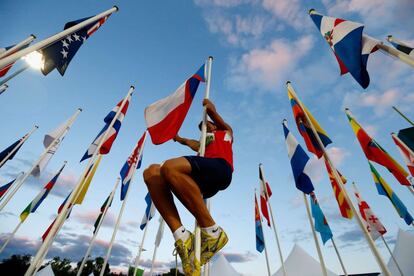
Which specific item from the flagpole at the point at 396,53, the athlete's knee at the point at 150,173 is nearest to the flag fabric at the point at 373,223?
the flagpole at the point at 396,53

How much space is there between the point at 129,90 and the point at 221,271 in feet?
69.4

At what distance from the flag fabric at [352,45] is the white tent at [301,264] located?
2008cm

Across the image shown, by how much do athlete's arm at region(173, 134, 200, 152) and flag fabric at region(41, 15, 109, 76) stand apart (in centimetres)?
364

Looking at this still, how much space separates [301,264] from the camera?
20297 mm

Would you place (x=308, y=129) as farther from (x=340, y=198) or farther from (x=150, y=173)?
(x=150, y=173)

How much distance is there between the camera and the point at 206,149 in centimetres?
336

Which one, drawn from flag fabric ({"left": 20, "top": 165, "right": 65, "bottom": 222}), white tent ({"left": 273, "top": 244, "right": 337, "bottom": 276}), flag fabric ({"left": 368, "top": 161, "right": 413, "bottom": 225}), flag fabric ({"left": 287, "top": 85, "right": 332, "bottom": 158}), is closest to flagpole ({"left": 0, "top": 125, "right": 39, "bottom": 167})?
flag fabric ({"left": 20, "top": 165, "right": 65, "bottom": 222})

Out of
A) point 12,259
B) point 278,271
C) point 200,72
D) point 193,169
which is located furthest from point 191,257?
point 12,259

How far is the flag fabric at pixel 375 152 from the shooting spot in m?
7.68

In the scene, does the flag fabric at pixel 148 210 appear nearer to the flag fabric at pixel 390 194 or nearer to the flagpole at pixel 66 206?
the flagpole at pixel 66 206

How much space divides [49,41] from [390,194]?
14092mm

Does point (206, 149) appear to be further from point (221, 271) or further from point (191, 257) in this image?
point (221, 271)

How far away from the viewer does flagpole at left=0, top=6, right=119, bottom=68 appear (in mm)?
3723

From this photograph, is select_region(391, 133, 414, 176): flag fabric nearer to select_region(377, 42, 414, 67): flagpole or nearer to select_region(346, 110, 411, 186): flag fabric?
select_region(346, 110, 411, 186): flag fabric
